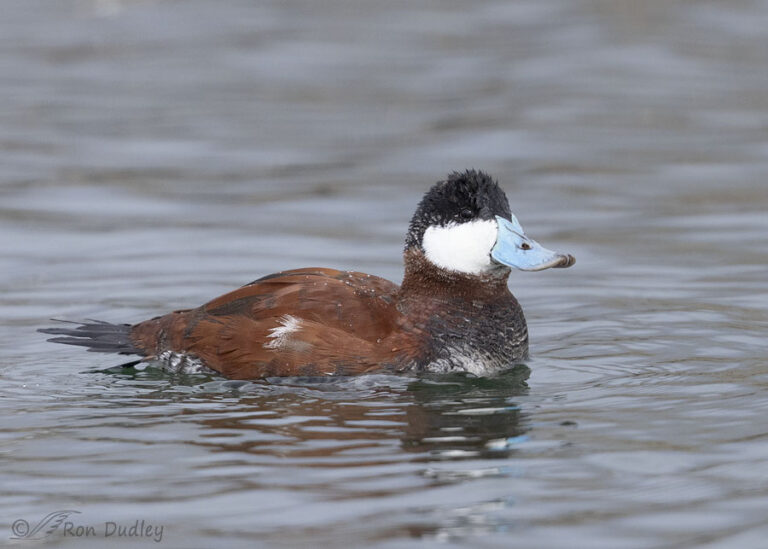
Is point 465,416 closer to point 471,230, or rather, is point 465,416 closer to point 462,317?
point 462,317

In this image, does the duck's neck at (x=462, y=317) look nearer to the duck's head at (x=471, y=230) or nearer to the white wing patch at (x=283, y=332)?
the duck's head at (x=471, y=230)

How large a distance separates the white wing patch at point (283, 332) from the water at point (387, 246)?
0.19 meters

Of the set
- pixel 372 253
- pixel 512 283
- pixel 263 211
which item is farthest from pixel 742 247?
pixel 263 211

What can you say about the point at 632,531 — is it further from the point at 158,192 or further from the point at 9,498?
the point at 158,192

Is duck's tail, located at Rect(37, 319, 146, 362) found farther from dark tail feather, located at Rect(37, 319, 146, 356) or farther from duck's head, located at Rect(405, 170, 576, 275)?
duck's head, located at Rect(405, 170, 576, 275)

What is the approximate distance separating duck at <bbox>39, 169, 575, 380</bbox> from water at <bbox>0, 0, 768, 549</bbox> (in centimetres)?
11

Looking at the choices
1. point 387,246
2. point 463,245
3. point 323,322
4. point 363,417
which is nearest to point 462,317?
point 463,245

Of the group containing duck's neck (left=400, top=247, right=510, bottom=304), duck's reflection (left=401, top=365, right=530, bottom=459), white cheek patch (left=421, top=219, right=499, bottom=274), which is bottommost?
duck's reflection (left=401, top=365, right=530, bottom=459)

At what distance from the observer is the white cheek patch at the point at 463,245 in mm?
6332

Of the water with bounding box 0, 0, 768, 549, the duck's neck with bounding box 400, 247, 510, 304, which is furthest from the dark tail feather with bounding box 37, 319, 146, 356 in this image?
the duck's neck with bounding box 400, 247, 510, 304

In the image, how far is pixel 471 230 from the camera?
20.8 feet

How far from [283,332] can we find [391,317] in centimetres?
47

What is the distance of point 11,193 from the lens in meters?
10.4

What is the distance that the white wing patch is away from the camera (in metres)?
6.09
